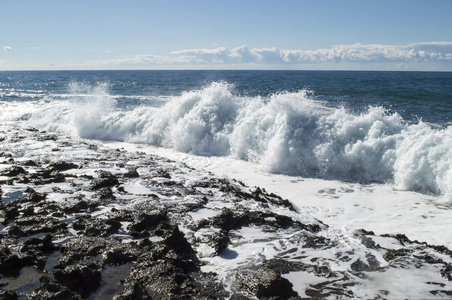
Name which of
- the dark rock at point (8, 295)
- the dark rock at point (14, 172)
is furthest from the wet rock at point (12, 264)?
the dark rock at point (14, 172)

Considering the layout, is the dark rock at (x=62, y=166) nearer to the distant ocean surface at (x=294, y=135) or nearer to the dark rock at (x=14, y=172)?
the dark rock at (x=14, y=172)

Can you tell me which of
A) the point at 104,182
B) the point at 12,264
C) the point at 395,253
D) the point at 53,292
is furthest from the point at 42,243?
the point at 395,253

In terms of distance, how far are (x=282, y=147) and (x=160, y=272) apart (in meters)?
6.81

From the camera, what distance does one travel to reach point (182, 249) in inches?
164

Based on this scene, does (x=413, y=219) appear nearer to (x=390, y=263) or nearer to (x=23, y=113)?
(x=390, y=263)

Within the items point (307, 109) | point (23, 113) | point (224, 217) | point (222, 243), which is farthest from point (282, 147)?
point (23, 113)

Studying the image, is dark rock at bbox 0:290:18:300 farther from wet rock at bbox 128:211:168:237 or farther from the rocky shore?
wet rock at bbox 128:211:168:237

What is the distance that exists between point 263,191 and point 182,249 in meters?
3.11

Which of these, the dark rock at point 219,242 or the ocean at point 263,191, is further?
the dark rock at point 219,242

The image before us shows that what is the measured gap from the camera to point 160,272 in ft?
11.9

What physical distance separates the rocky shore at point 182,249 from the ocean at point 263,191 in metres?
0.03

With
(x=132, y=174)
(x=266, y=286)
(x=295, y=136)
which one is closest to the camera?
(x=266, y=286)

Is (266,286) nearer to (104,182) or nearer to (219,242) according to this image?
(219,242)

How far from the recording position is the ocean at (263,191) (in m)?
3.88
